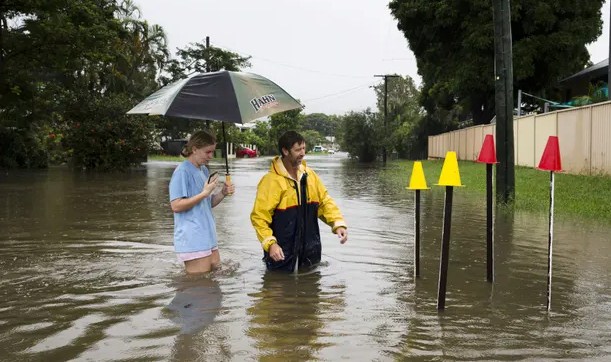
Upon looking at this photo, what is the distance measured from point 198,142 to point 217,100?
457 millimetres

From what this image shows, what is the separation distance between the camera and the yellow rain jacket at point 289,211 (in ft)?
18.5

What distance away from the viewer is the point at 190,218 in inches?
217

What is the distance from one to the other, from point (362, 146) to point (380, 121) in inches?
97.0

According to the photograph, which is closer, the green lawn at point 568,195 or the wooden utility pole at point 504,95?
the green lawn at point 568,195

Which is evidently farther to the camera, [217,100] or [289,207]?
[217,100]

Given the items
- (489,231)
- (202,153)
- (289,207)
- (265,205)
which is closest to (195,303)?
(265,205)

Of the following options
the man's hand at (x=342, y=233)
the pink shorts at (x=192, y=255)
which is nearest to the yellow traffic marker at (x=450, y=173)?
the man's hand at (x=342, y=233)

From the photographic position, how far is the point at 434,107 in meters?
52.5

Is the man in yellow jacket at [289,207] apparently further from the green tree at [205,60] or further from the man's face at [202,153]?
the green tree at [205,60]

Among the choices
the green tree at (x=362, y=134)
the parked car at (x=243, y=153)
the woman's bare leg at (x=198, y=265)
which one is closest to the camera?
the woman's bare leg at (x=198, y=265)

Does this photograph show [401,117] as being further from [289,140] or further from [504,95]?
[289,140]

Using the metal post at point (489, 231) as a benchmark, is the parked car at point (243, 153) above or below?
above

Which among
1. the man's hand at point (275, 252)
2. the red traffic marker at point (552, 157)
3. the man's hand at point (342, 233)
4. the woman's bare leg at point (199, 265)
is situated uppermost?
the red traffic marker at point (552, 157)

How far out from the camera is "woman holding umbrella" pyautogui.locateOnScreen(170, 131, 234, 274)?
17.8 ft
